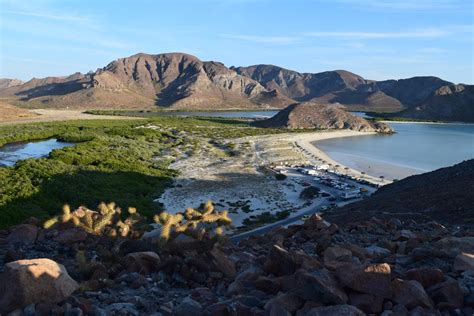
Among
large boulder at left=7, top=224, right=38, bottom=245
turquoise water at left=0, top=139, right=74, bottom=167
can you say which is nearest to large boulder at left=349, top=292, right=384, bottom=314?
large boulder at left=7, top=224, right=38, bottom=245

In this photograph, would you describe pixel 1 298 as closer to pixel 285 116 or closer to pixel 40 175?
pixel 40 175

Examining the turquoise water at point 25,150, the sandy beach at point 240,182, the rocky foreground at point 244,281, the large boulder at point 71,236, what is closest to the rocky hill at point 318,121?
the sandy beach at point 240,182

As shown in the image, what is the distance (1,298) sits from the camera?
227 inches

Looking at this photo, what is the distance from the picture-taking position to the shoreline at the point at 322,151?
4467 cm

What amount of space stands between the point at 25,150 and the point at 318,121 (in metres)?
81.9

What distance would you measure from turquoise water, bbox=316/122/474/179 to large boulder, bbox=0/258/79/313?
1750 inches

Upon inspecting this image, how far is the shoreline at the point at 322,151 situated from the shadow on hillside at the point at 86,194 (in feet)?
64.5

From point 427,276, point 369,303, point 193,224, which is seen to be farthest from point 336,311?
point 193,224

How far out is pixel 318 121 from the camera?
12075 centimetres

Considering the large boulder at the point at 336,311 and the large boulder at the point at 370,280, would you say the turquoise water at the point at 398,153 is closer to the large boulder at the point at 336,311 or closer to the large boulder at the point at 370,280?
the large boulder at the point at 370,280

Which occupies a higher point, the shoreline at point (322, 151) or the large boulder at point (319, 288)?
the large boulder at point (319, 288)

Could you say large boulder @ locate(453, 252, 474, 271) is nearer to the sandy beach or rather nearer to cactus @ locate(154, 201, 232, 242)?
cactus @ locate(154, 201, 232, 242)

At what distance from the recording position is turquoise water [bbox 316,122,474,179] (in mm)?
54375

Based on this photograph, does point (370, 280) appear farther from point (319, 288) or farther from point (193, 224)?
point (193, 224)
